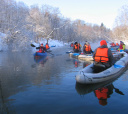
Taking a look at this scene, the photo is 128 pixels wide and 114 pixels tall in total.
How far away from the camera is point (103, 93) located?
473 centimetres

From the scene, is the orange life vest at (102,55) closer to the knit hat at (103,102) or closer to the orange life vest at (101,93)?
the orange life vest at (101,93)

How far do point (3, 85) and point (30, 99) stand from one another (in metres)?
1.78

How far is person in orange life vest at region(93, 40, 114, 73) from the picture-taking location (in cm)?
610

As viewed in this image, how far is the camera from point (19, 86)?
5.50 m

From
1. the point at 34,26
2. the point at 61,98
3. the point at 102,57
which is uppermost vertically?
the point at 34,26

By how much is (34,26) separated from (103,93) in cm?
2537

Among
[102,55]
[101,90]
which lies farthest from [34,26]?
[101,90]

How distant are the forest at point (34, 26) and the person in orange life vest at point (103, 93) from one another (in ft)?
61.9

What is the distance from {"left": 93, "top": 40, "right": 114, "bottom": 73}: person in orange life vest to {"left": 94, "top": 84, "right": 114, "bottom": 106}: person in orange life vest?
1.07 meters

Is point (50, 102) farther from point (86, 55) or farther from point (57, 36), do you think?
point (57, 36)

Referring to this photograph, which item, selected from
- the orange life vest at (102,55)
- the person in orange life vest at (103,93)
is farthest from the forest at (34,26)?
the person in orange life vest at (103,93)

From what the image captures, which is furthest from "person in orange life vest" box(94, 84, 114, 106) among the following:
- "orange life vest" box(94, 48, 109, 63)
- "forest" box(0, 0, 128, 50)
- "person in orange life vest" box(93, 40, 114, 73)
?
"forest" box(0, 0, 128, 50)

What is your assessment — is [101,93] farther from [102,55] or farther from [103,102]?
[102,55]

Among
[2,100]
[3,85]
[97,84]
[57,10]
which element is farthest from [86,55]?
[57,10]
